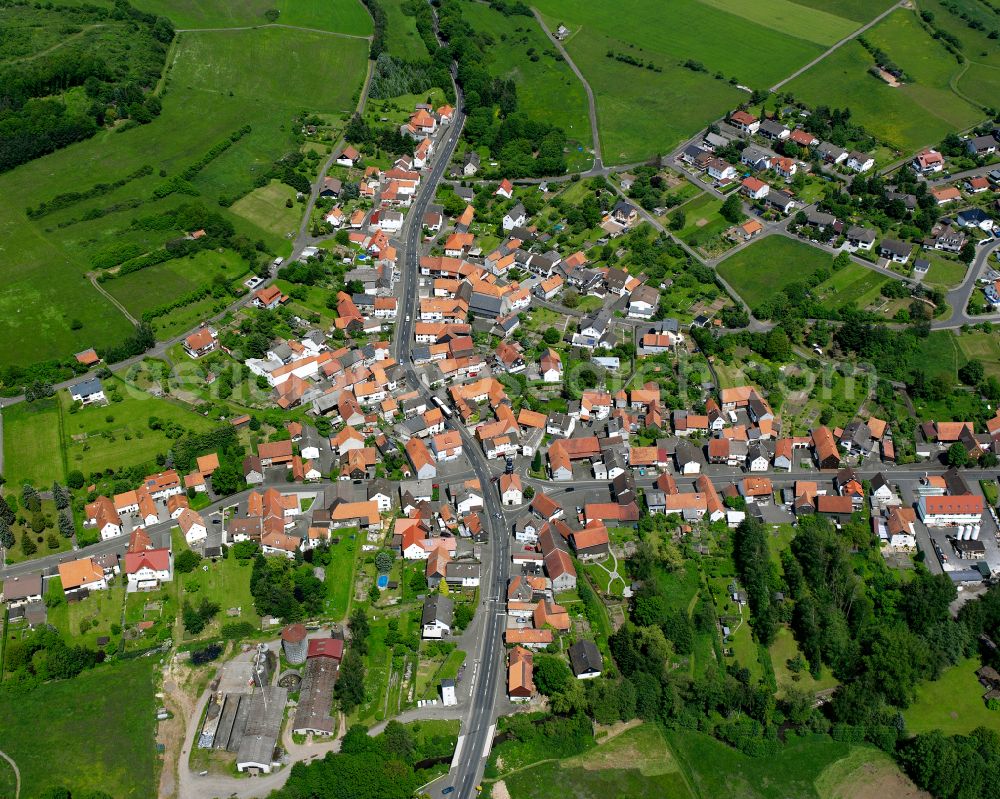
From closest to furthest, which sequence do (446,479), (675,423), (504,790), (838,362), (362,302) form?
(504,790) < (446,479) < (675,423) < (838,362) < (362,302)

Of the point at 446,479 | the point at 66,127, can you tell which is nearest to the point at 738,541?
the point at 446,479

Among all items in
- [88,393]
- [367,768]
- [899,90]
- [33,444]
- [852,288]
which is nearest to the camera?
[367,768]

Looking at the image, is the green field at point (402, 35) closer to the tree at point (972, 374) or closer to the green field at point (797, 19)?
the green field at point (797, 19)

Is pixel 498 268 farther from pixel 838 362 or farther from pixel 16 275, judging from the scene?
pixel 16 275

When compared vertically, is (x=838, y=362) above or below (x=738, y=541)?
above

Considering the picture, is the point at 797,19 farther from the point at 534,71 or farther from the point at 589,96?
the point at 534,71

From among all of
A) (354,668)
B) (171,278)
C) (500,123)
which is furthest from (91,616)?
(500,123)

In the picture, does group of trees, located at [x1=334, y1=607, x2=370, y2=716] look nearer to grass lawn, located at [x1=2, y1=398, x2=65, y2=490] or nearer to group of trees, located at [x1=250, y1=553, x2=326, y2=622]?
group of trees, located at [x1=250, y1=553, x2=326, y2=622]
